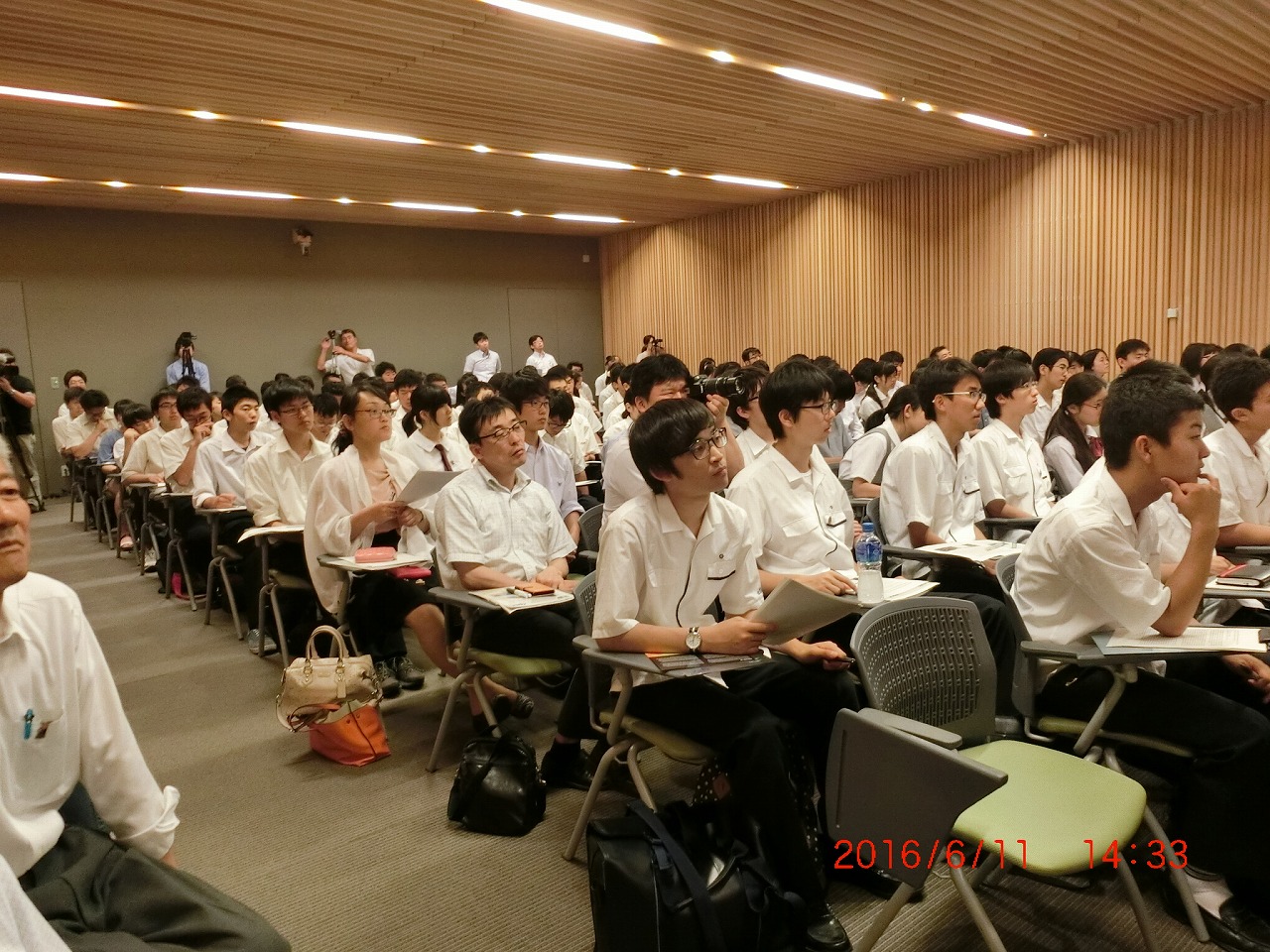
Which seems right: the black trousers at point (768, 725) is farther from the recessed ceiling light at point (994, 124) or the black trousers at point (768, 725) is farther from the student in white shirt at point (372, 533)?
the recessed ceiling light at point (994, 124)

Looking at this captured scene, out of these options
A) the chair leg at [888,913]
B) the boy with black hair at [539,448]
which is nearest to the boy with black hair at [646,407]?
the boy with black hair at [539,448]

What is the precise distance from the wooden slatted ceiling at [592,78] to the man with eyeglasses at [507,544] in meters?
3.45

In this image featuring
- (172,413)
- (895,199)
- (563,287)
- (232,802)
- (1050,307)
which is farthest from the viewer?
(563,287)

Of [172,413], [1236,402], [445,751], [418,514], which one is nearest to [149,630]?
[172,413]

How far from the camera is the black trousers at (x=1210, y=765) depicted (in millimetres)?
2205

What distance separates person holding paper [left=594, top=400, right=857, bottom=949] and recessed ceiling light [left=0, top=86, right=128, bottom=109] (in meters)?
6.99

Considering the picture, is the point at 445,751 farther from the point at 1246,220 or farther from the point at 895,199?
the point at 895,199

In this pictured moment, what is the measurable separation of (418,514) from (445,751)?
45.2 inches

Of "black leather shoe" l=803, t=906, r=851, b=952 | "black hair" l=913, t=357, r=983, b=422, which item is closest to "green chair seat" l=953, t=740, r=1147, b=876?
"black leather shoe" l=803, t=906, r=851, b=952

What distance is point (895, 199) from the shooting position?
11695mm

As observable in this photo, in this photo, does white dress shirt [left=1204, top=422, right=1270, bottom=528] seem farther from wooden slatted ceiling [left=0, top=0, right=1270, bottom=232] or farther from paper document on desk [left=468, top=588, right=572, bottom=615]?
wooden slatted ceiling [left=0, top=0, right=1270, bottom=232]

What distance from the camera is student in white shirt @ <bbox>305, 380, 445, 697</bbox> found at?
Result: 4004mm

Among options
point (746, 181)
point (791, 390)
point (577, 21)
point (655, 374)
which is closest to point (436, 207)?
point (746, 181)
